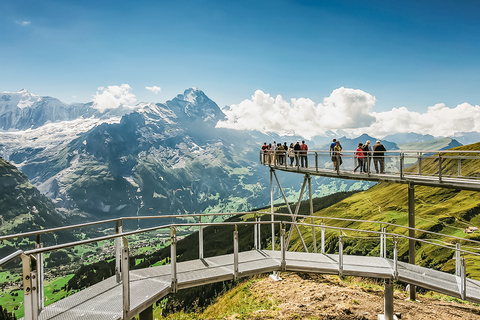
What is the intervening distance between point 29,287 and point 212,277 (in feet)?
18.1

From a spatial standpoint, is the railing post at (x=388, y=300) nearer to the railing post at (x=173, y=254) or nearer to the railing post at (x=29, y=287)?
the railing post at (x=173, y=254)

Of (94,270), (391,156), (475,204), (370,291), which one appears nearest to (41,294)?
(94,270)

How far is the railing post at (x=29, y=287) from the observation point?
495 cm

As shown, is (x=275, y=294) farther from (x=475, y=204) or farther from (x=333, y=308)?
(x=475, y=204)

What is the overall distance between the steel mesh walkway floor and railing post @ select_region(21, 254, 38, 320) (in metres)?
1.59

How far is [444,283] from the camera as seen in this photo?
37.3 ft

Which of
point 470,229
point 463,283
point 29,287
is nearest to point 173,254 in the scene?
point 29,287

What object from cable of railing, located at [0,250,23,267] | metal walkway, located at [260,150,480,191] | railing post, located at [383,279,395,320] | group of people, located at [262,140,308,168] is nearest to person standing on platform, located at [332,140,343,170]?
metal walkway, located at [260,150,480,191]

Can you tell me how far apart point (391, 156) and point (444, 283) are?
398 inches

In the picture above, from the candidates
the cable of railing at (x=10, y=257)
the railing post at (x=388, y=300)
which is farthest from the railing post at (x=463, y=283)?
the cable of railing at (x=10, y=257)

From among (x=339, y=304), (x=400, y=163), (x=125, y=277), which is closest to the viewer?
(x=125, y=277)

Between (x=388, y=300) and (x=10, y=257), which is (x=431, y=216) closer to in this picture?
(x=388, y=300)

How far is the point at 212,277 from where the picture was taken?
9688 mm

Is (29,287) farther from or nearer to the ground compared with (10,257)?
nearer to the ground
